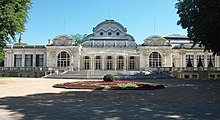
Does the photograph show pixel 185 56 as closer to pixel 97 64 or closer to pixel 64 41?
pixel 97 64

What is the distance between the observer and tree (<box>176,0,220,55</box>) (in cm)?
1545

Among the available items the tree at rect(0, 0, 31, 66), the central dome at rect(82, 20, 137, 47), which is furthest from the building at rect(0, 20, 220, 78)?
the tree at rect(0, 0, 31, 66)

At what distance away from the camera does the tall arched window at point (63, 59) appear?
52656 mm

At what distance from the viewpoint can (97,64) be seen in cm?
5353

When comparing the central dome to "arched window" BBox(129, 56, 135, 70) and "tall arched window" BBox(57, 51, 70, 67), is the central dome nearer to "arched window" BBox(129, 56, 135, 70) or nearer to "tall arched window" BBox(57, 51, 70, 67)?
"arched window" BBox(129, 56, 135, 70)

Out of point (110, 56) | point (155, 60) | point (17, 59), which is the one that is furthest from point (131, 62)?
point (17, 59)

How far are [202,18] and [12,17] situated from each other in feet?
47.8

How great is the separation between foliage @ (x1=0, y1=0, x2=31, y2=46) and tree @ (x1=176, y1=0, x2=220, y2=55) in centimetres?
1437

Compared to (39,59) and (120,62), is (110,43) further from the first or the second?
(39,59)

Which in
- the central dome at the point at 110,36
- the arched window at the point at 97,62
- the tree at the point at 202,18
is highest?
the central dome at the point at 110,36

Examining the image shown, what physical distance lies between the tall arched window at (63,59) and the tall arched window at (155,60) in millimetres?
17673

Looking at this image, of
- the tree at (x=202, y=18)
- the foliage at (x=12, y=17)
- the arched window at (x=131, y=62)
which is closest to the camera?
the tree at (x=202, y=18)

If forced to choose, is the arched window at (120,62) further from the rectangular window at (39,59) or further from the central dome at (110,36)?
the rectangular window at (39,59)

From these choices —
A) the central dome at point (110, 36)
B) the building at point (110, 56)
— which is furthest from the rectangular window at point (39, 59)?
the central dome at point (110, 36)
